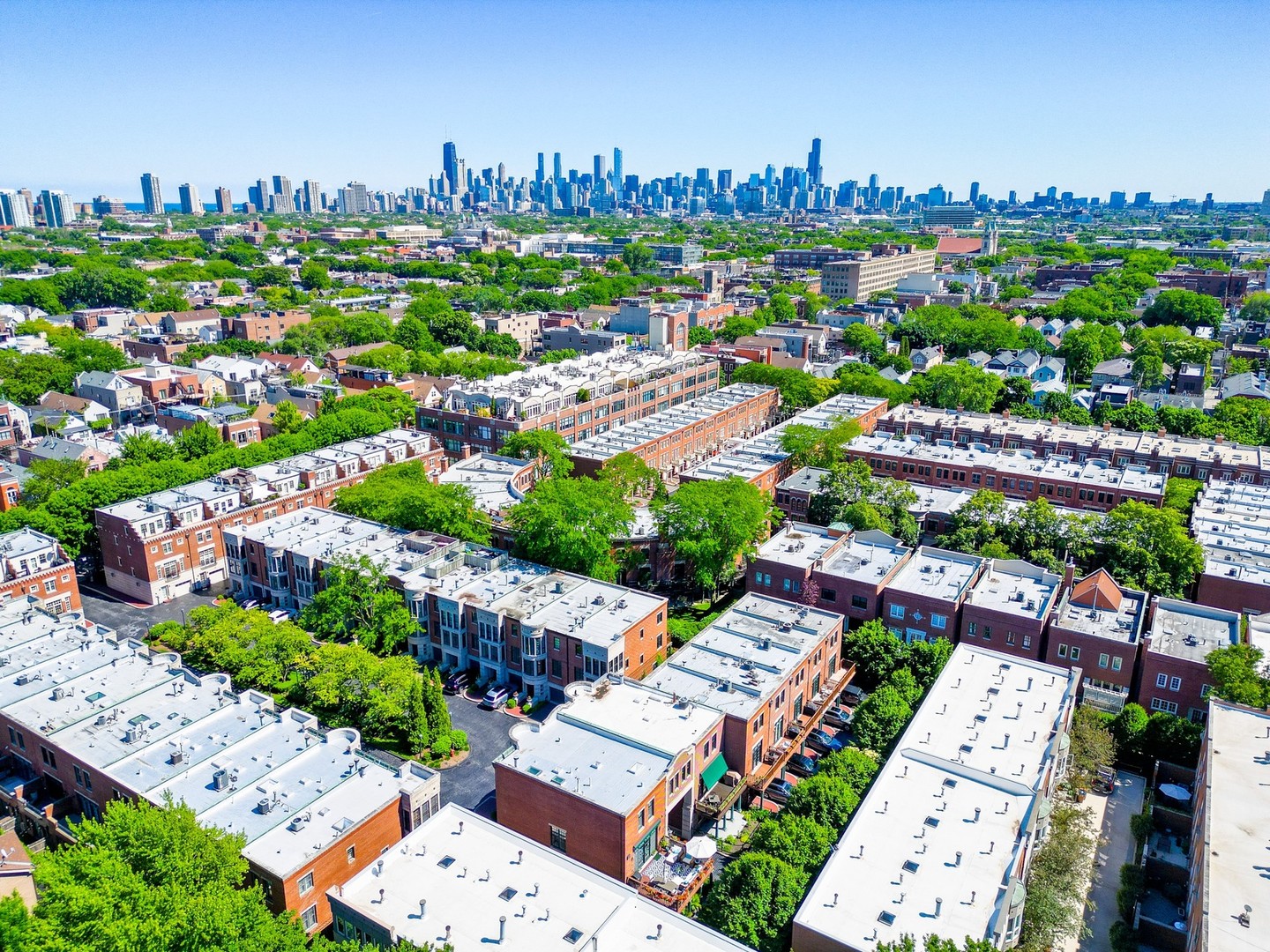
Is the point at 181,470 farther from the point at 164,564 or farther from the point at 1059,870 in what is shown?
the point at 1059,870

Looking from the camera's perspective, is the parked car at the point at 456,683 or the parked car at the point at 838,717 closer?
the parked car at the point at 838,717

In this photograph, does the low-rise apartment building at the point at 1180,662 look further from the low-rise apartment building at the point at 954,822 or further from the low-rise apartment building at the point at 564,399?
the low-rise apartment building at the point at 564,399

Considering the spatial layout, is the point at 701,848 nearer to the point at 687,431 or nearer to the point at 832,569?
the point at 832,569

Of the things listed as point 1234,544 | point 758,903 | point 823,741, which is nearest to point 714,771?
point 823,741

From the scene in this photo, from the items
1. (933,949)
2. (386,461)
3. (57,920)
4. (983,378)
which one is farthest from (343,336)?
(933,949)

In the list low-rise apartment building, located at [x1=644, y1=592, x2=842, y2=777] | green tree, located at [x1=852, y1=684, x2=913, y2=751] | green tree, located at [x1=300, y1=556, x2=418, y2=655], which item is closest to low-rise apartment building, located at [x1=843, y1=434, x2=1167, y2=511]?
low-rise apartment building, located at [x1=644, y1=592, x2=842, y2=777]

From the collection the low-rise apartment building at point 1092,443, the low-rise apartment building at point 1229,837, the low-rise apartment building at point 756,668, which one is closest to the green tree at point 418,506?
the low-rise apartment building at point 756,668

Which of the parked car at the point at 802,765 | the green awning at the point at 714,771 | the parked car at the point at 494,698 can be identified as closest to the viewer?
the green awning at the point at 714,771
